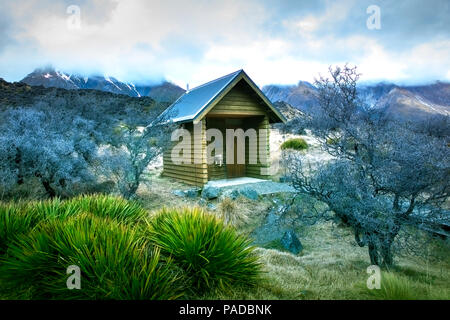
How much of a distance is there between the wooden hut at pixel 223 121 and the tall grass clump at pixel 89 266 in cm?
728

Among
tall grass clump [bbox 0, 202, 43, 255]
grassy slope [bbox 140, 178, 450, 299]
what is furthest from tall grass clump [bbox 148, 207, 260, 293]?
tall grass clump [bbox 0, 202, 43, 255]

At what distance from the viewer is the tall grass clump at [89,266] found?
271cm

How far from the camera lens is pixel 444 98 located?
29.1 ft

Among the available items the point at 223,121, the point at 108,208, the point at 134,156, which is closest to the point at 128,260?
the point at 108,208

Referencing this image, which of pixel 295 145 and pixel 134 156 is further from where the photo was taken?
pixel 295 145

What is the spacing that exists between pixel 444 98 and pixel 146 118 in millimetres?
11562

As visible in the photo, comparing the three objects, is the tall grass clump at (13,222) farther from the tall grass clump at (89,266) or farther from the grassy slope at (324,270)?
the grassy slope at (324,270)

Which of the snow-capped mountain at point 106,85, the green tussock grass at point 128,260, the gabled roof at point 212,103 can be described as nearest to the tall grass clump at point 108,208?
the green tussock grass at point 128,260

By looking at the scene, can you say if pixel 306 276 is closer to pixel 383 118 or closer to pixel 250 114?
pixel 383 118

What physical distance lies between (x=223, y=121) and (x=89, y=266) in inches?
427

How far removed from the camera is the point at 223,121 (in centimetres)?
1315

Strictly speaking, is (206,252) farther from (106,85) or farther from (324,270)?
(106,85)

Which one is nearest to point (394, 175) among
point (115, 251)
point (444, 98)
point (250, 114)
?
point (115, 251)
